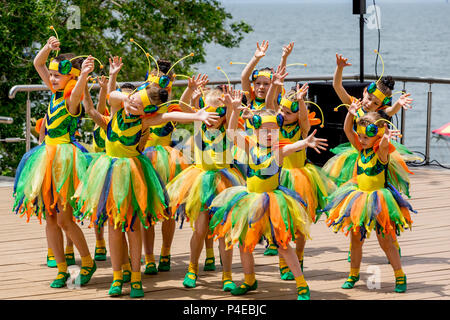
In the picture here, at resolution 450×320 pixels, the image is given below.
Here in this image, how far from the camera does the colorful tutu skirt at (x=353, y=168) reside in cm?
539

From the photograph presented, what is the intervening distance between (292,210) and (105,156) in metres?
1.17

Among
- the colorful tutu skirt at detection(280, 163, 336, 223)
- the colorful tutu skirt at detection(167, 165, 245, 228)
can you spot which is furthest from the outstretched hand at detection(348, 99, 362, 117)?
the colorful tutu skirt at detection(167, 165, 245, 228)

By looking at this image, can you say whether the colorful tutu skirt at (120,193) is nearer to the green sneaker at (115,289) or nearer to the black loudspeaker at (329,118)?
the green sneaker at (115,289)

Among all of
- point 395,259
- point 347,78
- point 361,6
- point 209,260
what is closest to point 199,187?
point 209,260

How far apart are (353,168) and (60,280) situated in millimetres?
2063

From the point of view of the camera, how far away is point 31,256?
19.4 ft

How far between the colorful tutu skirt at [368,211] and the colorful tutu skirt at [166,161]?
1056 millimetres

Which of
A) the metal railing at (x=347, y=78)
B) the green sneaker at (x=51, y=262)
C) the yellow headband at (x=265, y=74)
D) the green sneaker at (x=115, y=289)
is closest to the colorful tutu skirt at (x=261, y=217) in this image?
the green sneaker at (x=115, y=289)

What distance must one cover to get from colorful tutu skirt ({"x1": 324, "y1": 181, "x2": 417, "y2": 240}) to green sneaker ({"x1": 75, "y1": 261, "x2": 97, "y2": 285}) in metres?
1.55

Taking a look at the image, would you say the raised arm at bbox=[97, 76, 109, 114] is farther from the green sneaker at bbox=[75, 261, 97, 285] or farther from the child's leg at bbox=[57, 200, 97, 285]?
the green sneaker at bbox=[75, 261, 97, 285]

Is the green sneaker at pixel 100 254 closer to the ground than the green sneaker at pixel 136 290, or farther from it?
closer to the ground

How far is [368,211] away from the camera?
4.90m

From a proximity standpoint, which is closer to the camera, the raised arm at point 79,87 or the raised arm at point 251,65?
the raised arm at point 79,87

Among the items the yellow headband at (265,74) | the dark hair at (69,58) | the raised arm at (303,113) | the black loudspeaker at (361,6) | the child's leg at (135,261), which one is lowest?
the child's leg at (135,261)
